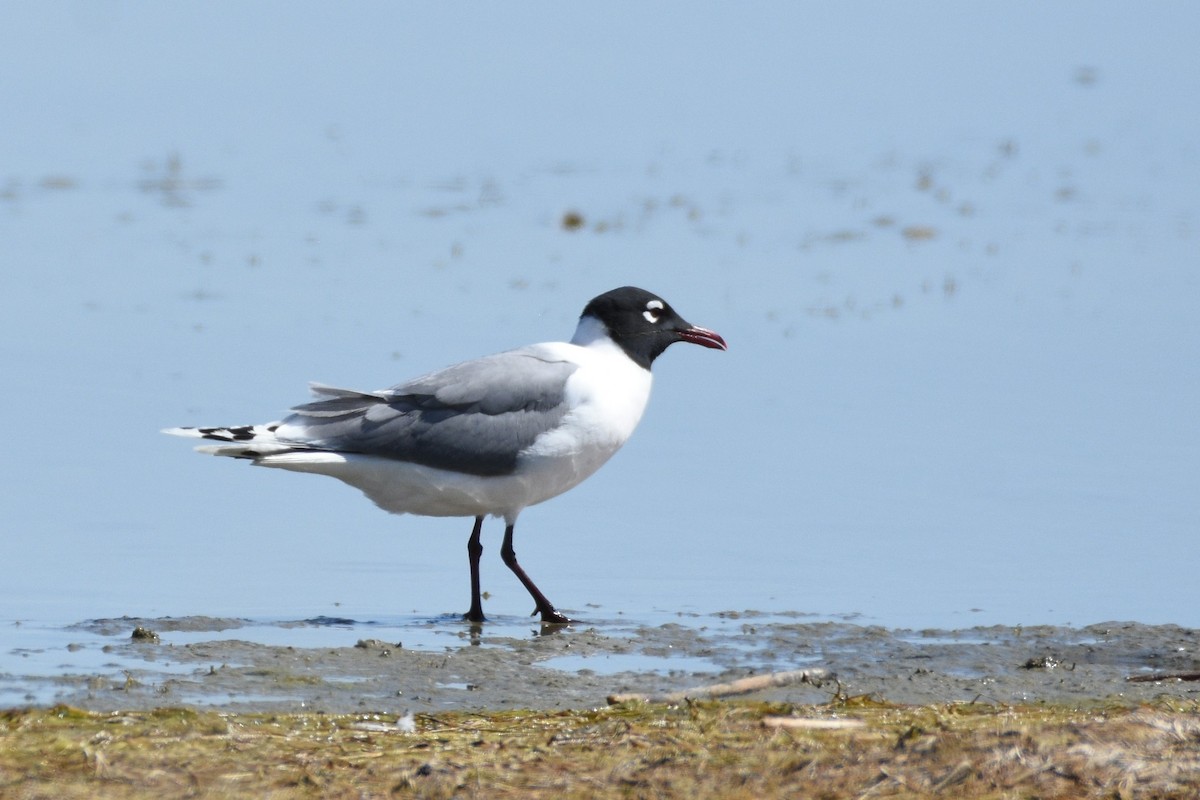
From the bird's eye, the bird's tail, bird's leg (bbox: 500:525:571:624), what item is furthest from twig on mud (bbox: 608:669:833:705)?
the bird's eye

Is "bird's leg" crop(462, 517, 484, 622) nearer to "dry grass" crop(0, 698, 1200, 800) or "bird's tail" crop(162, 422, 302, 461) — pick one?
"bird's tail" crop(162, 422, 302, 461)

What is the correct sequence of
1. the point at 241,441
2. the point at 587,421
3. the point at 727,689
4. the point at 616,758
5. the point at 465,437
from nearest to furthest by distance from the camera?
the point at 616,758 → the point at 727,689 → the point at 241,441 → the point at 465,437 → the point at 587,421

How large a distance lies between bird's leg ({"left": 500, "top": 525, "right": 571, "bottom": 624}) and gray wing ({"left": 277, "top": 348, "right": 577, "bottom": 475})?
1.32ft

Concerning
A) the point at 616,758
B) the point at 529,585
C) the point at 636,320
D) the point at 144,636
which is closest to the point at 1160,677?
the point at 616,758

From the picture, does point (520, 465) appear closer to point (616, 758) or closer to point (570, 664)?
point (570, 664)

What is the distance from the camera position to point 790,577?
30.6 ft

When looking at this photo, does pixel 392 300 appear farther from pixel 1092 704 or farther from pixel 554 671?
pixel 1092 704

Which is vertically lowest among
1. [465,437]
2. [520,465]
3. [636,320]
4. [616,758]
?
[616,758]

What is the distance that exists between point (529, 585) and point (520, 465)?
0.52m

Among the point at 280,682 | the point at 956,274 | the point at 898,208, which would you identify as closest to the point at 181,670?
the point at 280,682

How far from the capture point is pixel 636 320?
9.64 metres

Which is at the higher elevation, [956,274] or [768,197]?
[768,197]

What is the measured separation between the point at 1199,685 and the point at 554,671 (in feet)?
7.47

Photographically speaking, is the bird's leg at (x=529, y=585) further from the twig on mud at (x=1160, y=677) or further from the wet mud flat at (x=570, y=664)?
the twig on mud at (x=1160, y=677)
